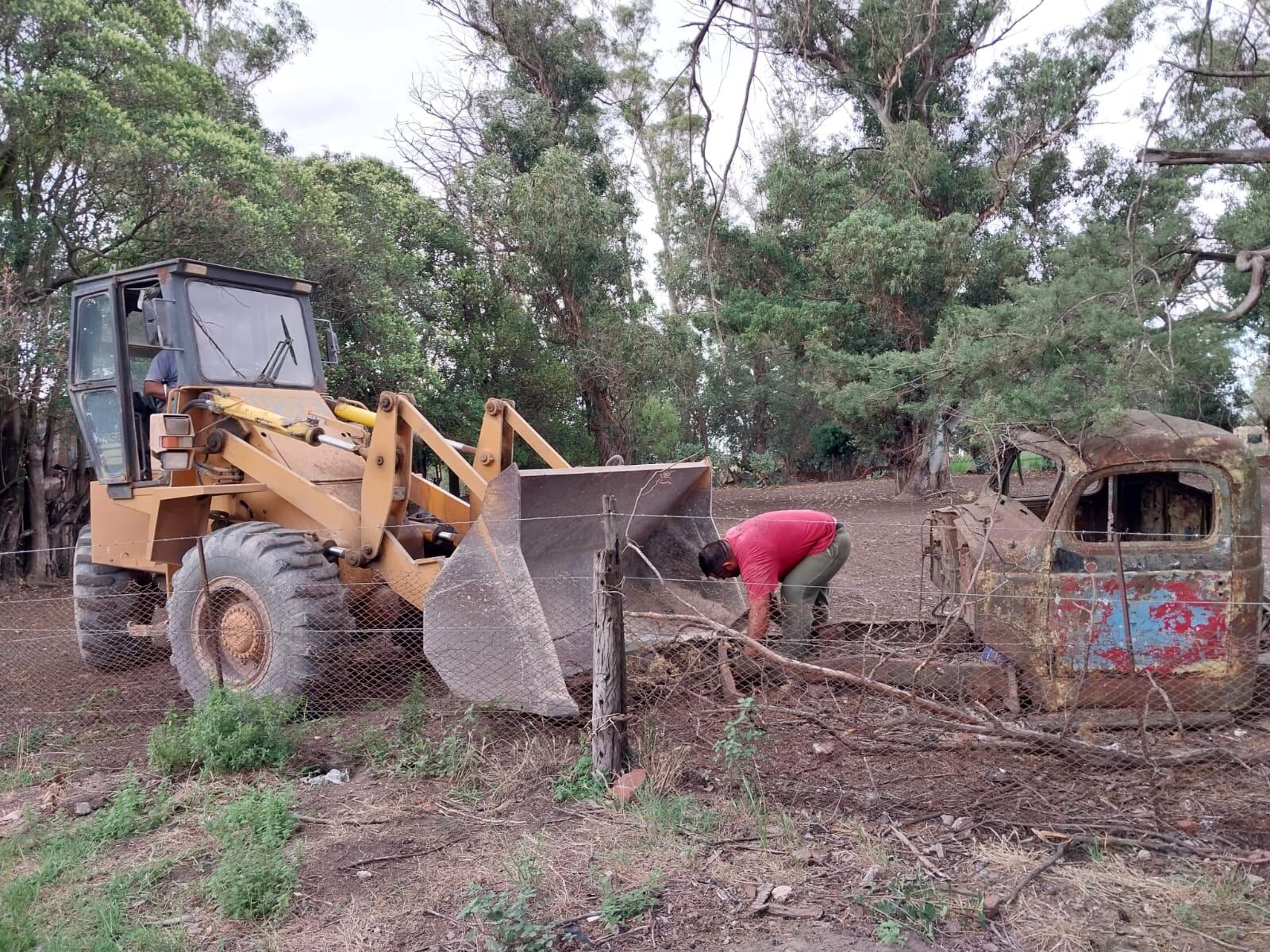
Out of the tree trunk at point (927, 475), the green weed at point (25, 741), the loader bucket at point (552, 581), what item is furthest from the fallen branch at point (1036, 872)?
the tree trunk at point (927, 475)

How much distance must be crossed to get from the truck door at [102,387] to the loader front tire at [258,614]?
1348 mm

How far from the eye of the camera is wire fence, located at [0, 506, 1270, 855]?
15.1 ft

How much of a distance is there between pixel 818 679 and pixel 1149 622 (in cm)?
186

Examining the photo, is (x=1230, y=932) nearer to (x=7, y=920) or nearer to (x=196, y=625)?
(x=7, y=920)

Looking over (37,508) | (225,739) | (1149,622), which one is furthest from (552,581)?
(37,508)

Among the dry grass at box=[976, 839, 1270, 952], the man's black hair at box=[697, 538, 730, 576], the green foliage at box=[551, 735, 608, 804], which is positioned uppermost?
the man's black hair at box=[697, 538, 730, 576]

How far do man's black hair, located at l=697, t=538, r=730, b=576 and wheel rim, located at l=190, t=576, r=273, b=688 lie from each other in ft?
8.96

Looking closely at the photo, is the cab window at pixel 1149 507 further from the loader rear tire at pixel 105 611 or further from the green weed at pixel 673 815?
the loader rear tire at pixel 105 611

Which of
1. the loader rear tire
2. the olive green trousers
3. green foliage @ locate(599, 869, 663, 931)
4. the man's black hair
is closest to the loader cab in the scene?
the loader rear tire

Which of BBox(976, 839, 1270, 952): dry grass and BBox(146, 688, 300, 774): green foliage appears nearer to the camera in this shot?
BBox(976, 839, 1270, 952): dry grass

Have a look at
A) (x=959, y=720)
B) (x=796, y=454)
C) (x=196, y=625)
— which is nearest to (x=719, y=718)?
(x=959, y=720)

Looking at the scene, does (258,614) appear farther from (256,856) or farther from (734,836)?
(734,836)

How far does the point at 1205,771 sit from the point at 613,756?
2914mm

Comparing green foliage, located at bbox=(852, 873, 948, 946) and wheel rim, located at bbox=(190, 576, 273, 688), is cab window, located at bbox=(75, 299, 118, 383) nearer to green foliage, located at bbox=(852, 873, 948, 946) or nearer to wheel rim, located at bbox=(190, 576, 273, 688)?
wheel rim, located at bbox=(190, 576, 273, 688)
